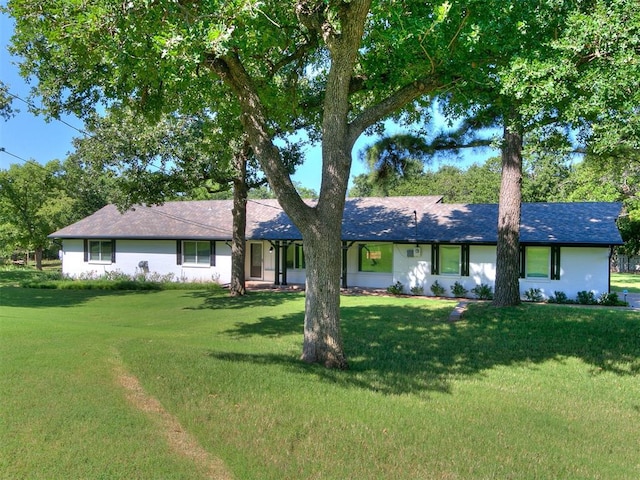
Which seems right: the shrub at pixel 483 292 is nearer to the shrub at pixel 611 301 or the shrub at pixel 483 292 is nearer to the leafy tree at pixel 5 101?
the shrub at pixel 611 301

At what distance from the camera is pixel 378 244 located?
20.4 metres

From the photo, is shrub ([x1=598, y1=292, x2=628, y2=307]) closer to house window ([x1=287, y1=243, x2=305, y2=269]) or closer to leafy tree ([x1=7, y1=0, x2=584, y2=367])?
leafy tree ([x1=7, y1=0, x2=584, y2=367])

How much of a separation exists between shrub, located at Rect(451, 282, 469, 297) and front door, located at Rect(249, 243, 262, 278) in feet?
33.6

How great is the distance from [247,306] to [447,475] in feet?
39.1

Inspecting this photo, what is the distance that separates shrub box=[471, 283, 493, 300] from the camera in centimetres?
1700

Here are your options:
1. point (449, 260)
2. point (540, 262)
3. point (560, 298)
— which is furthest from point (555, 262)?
point (449, 260)

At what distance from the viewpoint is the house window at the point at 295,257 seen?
22.0 meters

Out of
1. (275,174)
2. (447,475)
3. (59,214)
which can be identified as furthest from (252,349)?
(59,214)

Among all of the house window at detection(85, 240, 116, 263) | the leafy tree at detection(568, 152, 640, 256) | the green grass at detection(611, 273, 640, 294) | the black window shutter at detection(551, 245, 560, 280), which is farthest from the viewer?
the leafy tree at detection(568, 152, 640, 256)

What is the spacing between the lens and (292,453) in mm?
3820

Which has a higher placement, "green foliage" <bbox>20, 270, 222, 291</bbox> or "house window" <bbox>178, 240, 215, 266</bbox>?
"house window" <bbox>178, 240, 215, 266</bbox>

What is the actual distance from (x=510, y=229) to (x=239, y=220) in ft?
33.3

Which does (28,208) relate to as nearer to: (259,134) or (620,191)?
(259,134)

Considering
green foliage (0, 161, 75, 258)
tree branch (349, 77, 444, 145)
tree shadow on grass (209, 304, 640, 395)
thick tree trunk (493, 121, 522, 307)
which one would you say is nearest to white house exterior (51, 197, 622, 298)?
thick tree trunk (493, 121, 522, 307)
